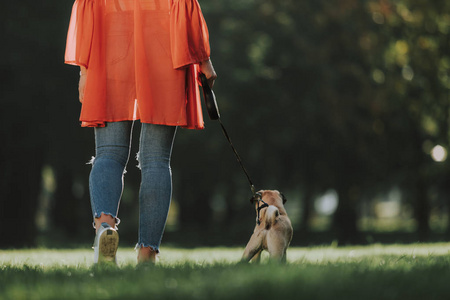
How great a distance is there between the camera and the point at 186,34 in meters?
4.21

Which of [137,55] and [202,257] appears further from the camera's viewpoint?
[202,257]

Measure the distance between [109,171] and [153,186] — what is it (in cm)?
29

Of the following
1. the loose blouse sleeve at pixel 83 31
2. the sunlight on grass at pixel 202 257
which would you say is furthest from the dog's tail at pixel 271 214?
the loose blouse sleeve at pixel 83 31

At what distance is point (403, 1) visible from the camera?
16891 mm

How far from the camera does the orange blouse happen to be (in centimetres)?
421

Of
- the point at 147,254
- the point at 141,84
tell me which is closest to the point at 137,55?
the point at 141,84

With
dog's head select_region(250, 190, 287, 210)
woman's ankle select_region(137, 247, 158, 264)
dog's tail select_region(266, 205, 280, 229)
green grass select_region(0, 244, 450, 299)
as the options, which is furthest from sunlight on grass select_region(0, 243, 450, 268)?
green grass select_region(0, 244, 450, 299)

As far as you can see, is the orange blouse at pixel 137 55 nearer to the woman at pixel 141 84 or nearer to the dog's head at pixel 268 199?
the woman at pixel 141 84

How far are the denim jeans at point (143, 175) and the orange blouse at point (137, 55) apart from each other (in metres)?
0.10

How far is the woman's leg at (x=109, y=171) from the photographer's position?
4.06 meters

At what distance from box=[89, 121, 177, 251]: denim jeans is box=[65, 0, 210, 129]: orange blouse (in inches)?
3.9

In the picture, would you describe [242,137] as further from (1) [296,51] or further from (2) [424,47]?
(2) [424,47]

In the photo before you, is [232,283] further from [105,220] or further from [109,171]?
[109,171]

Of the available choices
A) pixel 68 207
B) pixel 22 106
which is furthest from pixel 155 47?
pixel 68 207
